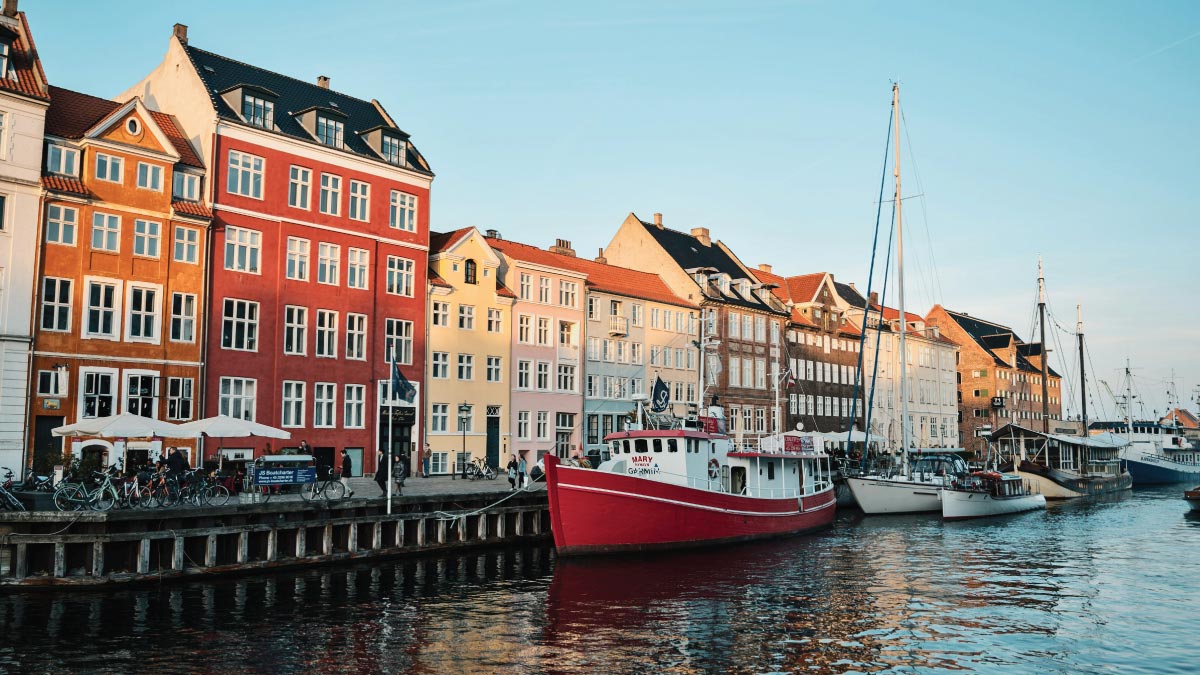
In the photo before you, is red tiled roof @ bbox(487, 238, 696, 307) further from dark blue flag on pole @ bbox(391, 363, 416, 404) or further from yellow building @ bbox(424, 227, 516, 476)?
dark blue flag on pole @ bbox(391, 363, 416, 404)

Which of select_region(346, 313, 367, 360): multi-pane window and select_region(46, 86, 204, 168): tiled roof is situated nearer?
select_region(46, 86, 204, 168): tiled roof

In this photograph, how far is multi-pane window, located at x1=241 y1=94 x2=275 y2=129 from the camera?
44625 millimetres

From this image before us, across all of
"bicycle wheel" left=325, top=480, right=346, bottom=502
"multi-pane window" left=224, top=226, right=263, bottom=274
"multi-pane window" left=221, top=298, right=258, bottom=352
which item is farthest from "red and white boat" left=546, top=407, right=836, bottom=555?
"multi-pane window" left=224, top=226, right=263, bottom=274

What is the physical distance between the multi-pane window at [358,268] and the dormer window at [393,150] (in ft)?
17.8

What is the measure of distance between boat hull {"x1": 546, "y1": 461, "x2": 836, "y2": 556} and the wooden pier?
4032mm

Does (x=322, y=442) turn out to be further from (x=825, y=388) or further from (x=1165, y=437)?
(x=1165, y=437)

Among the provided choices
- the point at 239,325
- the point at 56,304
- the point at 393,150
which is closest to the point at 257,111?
the point at 393,150

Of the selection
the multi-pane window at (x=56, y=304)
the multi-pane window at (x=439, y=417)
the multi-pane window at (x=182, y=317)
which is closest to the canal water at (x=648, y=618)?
the multi-pane window at (x=56, y=304)

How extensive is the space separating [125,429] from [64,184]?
41.8ft

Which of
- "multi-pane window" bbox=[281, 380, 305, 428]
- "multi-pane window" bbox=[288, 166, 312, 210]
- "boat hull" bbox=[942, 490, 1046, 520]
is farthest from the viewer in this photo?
"boat hull" bbox=[942, 490, 1046, 520]

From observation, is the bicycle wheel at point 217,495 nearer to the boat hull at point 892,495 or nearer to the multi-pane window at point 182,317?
the multi-pane window at point 182,317

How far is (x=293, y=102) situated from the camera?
48594mm

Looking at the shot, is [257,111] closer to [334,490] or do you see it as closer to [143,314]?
[143,314]

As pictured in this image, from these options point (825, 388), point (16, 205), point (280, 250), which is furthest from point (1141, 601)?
point (825, 388)
